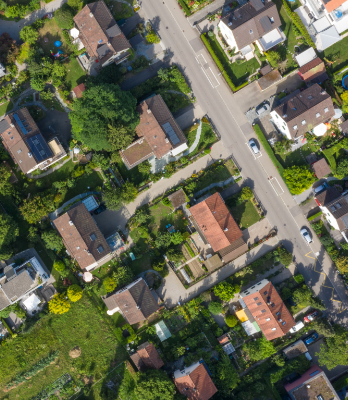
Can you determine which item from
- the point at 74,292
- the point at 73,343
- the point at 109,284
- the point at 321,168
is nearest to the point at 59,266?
the point at 74,292

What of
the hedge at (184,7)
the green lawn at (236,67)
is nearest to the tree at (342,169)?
the green lawn at (236,67)

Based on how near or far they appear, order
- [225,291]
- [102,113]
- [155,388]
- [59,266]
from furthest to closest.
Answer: [59,266]
[225,291]
[155,388]
[102,113]

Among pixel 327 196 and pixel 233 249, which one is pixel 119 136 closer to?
pixel 233 249

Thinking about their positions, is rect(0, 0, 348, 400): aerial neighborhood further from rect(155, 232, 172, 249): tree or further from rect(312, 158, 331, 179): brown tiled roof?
rect(155, 232, 172, 249): tree

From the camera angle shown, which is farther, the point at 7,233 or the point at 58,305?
the point at 58,305

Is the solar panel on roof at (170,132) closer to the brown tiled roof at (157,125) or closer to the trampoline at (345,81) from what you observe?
the brown tiled roof at (157,125)

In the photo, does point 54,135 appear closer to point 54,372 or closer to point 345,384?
point 54,372

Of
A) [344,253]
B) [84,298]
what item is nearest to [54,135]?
[84,298]

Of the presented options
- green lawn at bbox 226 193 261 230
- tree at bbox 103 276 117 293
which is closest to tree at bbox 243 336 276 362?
green lawn at bbox 226 193 261 230
